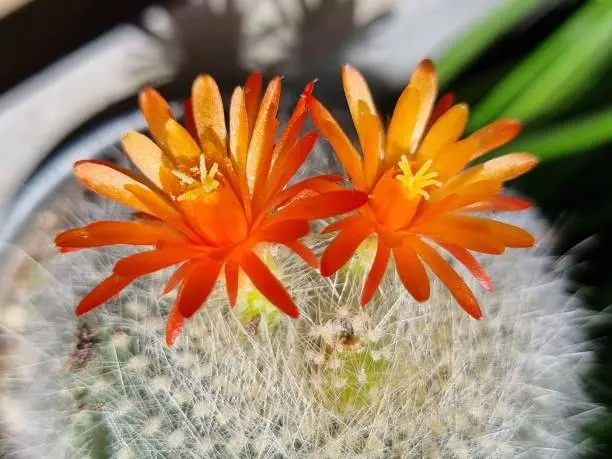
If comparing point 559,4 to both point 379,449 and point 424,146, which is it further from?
point 379,449

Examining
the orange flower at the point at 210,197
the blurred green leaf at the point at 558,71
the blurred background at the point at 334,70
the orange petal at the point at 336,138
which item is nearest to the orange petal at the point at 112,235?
the orange flower at the point at 210,197

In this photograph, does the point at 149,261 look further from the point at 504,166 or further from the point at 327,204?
the point at 504,166

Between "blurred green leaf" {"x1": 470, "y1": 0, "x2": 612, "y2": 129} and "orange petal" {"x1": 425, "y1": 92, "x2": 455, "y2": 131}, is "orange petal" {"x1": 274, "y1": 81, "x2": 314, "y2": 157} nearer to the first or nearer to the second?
"orange petal" {"x1": 425, "y1": 92, "x2": 455, "y2": 131}

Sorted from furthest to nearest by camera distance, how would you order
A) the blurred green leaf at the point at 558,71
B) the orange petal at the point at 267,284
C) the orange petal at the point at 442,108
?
the blurred green leaf at the point at 558,71
the orange petal at the point at 442,108
the orange petal at the point at 267,284

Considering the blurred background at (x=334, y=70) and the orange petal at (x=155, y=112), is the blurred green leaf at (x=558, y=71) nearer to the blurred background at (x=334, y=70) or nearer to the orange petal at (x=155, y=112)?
the blurred background at (x=334, y=70)

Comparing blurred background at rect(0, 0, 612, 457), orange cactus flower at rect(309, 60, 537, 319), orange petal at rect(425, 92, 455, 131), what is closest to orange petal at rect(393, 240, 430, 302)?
orange cactus flower at rect(309, 60, 537, 319)
